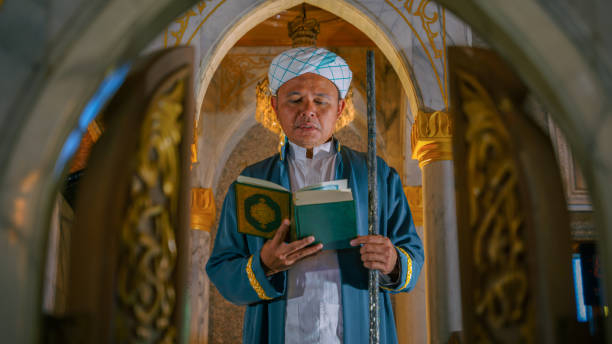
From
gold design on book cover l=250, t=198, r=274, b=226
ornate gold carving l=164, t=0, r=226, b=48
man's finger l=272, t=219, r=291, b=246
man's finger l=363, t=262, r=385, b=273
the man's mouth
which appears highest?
ornate gold carving l=164, t=0, r=226, b=48

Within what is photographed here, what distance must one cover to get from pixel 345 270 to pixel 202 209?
4.80 metres

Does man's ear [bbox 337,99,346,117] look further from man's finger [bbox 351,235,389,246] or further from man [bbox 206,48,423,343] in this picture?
man's finger [bbox 351,235,389,246]

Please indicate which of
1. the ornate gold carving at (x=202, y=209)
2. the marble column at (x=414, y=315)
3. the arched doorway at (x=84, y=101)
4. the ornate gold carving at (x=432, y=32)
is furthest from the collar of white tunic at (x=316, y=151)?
the marble column at (x=414, y=315)

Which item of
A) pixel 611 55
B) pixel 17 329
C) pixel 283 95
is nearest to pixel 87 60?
pixel 17 329

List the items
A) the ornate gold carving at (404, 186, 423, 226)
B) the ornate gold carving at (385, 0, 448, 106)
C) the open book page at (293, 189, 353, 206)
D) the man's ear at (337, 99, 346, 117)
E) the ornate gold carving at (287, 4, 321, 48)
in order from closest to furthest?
the open book page at (293, 189, 353, 206) → the man's ear at (337, 99, 346, 117) → the ornate gold carving at (385, 0, 448, 106) → the ornate gold carving at (287, 4, 321, 48) → the ornate gold carving at (404, 186, 423, 226)

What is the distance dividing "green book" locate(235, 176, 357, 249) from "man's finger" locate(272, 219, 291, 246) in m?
0.04

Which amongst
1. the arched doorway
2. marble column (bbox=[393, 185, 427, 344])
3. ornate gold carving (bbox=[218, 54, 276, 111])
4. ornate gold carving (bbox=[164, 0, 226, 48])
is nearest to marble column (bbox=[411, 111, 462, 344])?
ornate gold carving (bbox=[164, 0, 226, 48])

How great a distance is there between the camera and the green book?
230 cm

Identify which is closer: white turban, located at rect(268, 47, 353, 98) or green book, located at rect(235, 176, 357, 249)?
green book, located at rect(235, 176, 357, 249)

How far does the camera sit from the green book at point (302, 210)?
7.56 ft

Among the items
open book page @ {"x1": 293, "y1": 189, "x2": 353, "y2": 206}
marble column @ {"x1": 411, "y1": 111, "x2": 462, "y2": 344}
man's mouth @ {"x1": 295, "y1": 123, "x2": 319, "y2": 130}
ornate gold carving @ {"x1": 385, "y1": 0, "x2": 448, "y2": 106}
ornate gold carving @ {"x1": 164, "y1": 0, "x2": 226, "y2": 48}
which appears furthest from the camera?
ornate gold carving @ {"x1": 385, "y1": 0, "x2": 448, "y2": 106}

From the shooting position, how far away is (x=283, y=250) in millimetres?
2352

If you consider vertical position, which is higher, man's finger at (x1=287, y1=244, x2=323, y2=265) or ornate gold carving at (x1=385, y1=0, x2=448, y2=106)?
ornate gold carving at (x1=385, y1=0, x2=448, y2=106)

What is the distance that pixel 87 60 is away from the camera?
1432 millimetres
